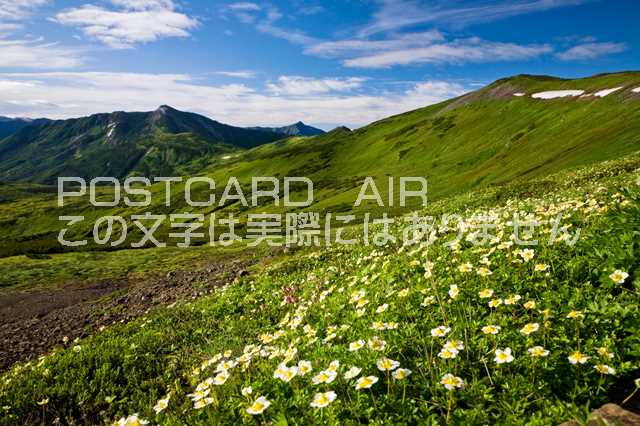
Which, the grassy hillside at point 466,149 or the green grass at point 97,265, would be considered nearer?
the green grass at point 97,265

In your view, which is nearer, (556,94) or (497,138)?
(497,138)

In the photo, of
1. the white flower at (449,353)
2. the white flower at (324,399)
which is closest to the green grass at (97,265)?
the white flower at (449,353)

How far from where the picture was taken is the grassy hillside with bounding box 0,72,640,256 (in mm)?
64750

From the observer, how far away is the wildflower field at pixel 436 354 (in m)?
4.45

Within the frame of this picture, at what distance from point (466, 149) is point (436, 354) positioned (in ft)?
377

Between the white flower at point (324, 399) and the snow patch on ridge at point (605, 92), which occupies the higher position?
the snow patch on ridge at point (605, 92)

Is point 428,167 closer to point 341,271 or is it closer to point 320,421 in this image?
point 341,271

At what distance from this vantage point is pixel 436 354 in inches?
217

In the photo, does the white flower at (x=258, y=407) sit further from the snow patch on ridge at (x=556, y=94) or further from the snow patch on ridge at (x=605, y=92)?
the snow patch on ridge at (x=556, y=94)

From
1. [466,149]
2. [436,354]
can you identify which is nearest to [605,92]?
[466,149]

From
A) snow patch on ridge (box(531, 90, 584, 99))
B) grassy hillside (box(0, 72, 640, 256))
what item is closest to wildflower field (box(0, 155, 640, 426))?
grassy hillside (box(0, 72, 640, 256))

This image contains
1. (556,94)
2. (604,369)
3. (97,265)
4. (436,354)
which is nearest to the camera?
(604,369)

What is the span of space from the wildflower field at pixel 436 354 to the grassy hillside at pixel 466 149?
45926 millimetres

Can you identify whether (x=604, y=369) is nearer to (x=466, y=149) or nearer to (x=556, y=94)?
(x=466, y=149)
